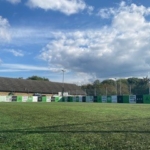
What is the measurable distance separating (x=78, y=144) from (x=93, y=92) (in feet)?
183

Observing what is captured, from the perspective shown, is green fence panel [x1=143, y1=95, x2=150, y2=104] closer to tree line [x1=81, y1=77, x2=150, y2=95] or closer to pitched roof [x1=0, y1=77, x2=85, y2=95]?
tree line [x1=81, y1=77, x2=150, y2=95]

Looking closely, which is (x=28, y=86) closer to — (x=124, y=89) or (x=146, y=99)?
(x=124, y=89)

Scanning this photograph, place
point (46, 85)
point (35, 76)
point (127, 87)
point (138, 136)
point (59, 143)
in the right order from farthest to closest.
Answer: point (35, 76) < point (46, 85) < point (127, 87) < point (138, 136) < point (59, 143)

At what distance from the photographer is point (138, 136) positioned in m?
6.34

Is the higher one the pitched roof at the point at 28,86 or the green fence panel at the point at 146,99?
the pitched roof at the point at 28,86

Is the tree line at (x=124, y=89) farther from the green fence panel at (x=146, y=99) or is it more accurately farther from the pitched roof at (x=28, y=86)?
the pitched roof at (x=28, y=86)

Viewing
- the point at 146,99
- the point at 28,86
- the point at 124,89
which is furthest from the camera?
the point at 28,86

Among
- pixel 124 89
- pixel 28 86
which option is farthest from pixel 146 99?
pixel 28 86

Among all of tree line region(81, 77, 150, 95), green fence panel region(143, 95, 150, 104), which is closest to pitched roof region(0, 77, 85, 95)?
tree line region(81, 77, 150, 95)

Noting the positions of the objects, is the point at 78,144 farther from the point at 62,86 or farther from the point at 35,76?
the point at 35,76

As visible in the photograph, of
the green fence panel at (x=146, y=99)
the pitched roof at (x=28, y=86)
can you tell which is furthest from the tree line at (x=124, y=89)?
the pitched roof at (x=28, y=86)

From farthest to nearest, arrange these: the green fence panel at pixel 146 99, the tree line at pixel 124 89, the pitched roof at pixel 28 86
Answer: the pitched roof at pixel 28 86
the tree line at pixel 124 89
the green fence panel at pixel 146 99

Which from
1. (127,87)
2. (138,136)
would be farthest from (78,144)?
(127,87)

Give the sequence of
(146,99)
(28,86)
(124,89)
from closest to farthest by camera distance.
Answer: (146,99)
(124,89)
(28,86)
